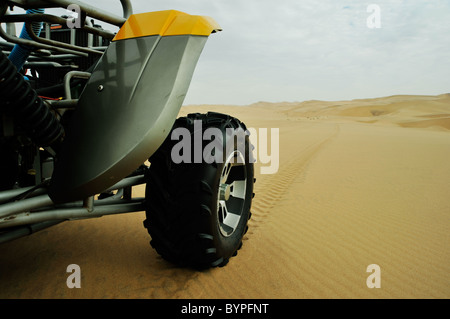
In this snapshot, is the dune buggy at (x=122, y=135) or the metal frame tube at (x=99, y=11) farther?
the dune buggy at (x=122, y=135)

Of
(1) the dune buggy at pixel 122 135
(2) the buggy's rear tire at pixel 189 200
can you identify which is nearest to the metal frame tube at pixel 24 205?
(1) the dune buggy at pixel 122 135

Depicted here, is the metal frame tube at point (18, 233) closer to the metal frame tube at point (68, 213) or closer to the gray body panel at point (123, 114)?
the metal frame tube at point (68, 213)

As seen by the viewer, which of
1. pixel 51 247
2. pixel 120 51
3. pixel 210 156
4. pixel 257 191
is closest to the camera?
pixel 120 51

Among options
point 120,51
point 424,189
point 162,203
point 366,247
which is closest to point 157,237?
point 162,203

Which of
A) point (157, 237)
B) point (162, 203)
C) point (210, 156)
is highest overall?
point (210, 156)

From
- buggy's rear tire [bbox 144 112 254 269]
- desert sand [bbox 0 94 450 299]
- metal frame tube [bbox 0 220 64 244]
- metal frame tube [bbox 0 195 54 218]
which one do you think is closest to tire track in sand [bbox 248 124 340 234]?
desert sand [bbox 0 94 450 299]

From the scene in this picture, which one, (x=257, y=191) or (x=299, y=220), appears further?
(x=257, y=191)

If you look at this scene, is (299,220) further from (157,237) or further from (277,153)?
(277,153)

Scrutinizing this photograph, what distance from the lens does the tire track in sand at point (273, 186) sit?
352cm

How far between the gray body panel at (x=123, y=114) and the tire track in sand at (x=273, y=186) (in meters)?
1.76

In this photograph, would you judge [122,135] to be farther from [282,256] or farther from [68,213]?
[282,256]

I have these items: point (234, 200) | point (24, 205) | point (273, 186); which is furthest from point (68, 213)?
point (273, 186)

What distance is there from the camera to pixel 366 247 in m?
2.68

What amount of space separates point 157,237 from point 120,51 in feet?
3.42
